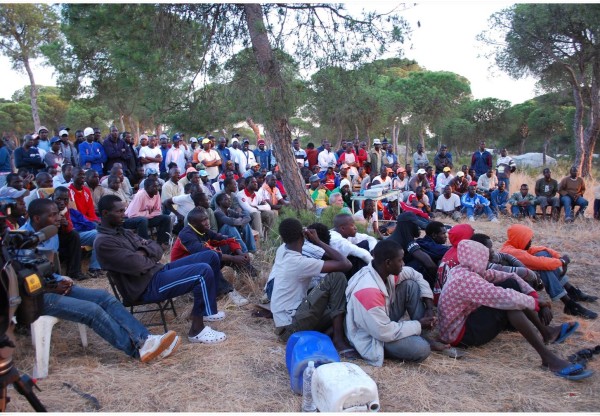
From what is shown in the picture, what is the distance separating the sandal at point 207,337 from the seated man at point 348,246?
1.47 meters

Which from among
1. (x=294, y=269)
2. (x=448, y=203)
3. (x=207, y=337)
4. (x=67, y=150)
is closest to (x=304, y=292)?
(x=294, y=269)

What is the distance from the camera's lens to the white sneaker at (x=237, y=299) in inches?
218

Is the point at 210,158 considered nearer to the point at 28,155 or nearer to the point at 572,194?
the point at 28,155

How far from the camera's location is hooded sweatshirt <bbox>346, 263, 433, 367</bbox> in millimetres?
3844

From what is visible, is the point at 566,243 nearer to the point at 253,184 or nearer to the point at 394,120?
the point at 253,184

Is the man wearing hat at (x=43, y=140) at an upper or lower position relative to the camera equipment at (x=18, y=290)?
upper

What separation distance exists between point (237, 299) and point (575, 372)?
3309 mm

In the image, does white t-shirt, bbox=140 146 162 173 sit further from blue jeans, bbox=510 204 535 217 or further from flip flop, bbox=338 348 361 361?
blue jeans, bbox=510 204 535 217

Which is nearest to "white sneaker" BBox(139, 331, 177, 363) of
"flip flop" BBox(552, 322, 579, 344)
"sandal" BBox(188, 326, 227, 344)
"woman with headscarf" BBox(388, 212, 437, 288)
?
"sandal" BBox(188, 326, 227, 344)

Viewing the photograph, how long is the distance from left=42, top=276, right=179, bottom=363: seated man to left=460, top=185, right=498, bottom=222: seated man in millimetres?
8749

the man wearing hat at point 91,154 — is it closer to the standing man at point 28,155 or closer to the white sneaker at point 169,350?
the standing man at point 28,155

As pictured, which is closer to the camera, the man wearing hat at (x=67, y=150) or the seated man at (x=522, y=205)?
the man wearing hat at (x=67, y=150)

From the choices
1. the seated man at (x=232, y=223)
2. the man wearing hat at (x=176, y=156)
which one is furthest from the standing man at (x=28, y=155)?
the seated man at (x=232, y=223)

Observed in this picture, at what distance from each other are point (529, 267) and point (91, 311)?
435 centimetres
